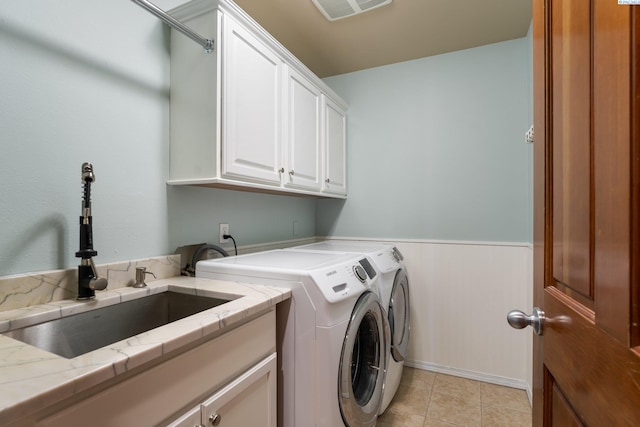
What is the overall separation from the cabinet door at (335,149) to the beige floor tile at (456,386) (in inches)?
65.0

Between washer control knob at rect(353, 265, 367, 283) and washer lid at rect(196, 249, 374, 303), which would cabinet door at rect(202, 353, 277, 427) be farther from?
washer control knob at rect(353, 265, 367, 283)

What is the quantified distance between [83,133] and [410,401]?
2.33 metres

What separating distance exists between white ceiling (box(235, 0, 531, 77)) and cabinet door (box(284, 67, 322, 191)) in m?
0.39

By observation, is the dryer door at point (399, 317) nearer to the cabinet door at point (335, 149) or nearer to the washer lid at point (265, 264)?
the washer lid at point (265, 264)

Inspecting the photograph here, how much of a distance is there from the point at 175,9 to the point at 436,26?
5.49 feet

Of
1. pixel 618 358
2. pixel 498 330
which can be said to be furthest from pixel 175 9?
pixel 498 330

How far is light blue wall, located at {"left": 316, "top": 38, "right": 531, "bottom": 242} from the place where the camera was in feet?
7.38

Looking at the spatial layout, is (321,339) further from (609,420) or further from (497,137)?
(497,137)

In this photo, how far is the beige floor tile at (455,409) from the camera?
6.00 feet

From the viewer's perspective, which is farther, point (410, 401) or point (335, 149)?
point (335, 149)

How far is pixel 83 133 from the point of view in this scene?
1.17 metres

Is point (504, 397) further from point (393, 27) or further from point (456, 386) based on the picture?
point (393, 27)

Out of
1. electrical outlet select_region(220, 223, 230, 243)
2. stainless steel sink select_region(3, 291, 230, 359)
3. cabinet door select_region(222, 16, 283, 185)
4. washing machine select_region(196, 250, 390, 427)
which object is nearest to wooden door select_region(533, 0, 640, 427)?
washing machine select_region(196, 250, 390, 427)

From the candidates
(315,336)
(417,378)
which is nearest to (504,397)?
(417,378)
